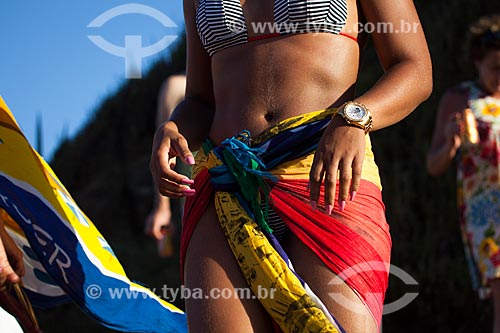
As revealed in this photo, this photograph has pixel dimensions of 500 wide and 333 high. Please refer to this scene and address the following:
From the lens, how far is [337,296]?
218cm

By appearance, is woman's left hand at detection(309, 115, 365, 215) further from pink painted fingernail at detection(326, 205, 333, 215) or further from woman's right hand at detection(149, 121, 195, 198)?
woman's right hand at detection(149, 121, 195, 198)

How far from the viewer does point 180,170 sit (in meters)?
A: 4.75

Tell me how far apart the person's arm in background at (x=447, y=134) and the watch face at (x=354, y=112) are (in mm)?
2539

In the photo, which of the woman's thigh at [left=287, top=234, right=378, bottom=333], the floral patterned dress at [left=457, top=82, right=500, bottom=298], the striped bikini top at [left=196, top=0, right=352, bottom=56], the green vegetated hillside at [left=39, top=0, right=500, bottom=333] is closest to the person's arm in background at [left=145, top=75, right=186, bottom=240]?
the floral patterned dress at [left=457, top=82, right=500, bottom=298]

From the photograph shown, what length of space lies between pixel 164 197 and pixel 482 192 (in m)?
1.80

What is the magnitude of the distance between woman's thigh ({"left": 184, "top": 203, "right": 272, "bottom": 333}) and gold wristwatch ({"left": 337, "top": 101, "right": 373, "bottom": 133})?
48 centimetres

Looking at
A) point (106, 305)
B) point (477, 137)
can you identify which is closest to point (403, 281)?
point (477, 137)

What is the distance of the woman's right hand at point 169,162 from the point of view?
2.30 metres

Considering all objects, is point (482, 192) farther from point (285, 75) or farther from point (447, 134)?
A: point (285, 75)

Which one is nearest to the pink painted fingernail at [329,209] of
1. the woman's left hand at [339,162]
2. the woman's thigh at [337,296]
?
the woman's left hand at [339,162]

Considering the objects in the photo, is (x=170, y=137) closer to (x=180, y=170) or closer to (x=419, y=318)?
(x=180, y=170)

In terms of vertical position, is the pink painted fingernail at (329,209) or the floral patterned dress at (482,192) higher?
the pink painted fingernail at (329,209)

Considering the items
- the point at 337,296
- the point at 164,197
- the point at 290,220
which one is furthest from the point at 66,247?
the point at 164,197

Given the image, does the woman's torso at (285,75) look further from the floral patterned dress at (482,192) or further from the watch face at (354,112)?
the floral patterned dress at (482,192)
